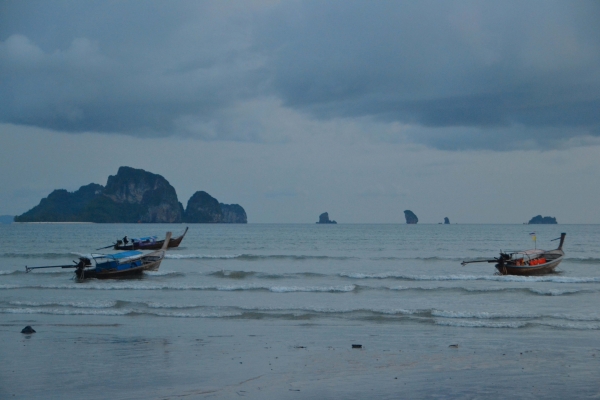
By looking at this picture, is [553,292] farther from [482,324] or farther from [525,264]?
[525,264]

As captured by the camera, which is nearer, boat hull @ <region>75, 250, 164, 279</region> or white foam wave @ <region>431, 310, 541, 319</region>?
white foam wave @ <region>431, 310, 541, 319</region>

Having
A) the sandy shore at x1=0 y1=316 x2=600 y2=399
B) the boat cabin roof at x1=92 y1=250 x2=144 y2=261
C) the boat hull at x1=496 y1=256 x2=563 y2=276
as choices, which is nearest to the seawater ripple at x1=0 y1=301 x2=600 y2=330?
the sandy shore at x1=0 y1=316 x2=600 y2=399

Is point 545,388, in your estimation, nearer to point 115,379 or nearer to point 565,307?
point 115,379

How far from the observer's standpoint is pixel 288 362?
12.6 meters

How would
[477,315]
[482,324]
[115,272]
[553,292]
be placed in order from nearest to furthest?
[482,324], [477,315], [553,292], [115,272]

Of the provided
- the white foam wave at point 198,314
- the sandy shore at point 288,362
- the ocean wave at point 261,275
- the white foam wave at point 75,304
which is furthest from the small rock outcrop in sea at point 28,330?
the ocean wave at point 261,275

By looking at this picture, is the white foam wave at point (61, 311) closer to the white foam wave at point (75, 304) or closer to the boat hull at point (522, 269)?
the white foam wave at point (75, 304)

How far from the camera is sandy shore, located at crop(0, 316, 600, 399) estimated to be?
10398mm

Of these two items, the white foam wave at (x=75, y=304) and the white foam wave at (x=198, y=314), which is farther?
the white foam wave at (x=75, y=304)

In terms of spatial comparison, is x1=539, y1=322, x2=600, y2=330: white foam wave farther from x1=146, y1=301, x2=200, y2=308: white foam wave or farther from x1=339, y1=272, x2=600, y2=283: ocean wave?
x1=339, y1=272, x2=600, y2=283: ocean wave

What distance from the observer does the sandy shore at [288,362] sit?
10.4m

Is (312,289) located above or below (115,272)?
below

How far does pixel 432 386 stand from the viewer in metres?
10.6

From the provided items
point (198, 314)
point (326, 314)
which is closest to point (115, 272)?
point (198, 314)
